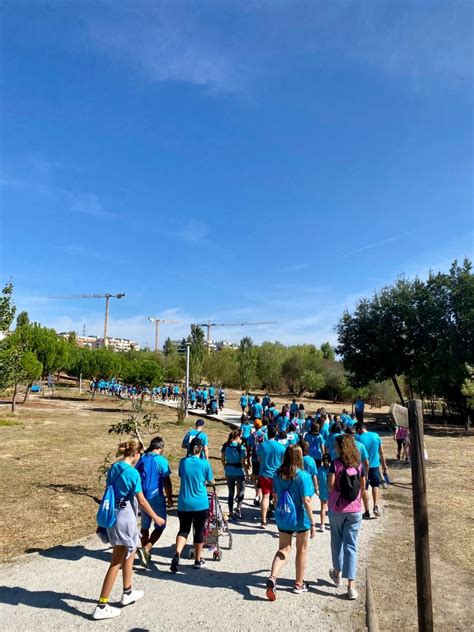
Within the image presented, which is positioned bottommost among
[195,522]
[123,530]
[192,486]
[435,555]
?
[435,555]

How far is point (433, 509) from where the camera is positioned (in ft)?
29.3

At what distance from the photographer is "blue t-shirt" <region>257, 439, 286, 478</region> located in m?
7.48

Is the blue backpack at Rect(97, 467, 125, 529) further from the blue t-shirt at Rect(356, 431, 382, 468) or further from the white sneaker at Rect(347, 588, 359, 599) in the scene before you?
the blue t-shirt at Rect(356, 431, 382, 468)

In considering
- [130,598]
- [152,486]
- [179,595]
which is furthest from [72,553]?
[179,595]

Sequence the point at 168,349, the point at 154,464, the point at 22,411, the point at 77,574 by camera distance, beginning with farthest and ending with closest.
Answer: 1. the point at 168,349
2. the point at 22,411
3. the point at 154,464
4. the point at 77,574

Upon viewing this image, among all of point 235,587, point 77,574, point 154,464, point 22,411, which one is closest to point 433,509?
point 235,587

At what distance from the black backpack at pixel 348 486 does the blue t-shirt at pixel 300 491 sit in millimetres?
370

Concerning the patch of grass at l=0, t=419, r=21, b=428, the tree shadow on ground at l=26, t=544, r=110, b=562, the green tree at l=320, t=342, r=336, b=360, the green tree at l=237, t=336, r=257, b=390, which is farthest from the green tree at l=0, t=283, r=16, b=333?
the green tree at l=320, t=342, r=336, b=360

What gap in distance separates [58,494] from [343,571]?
672cm

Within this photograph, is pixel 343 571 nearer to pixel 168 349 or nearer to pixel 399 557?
pixel 399 557

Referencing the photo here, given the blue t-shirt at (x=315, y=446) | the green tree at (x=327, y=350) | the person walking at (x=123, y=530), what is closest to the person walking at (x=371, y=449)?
the blue t-shirt at (x=315, y=446)

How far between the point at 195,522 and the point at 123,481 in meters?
1.60

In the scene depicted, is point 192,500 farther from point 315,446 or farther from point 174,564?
point 315,446

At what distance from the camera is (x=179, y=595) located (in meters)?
5.01
